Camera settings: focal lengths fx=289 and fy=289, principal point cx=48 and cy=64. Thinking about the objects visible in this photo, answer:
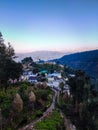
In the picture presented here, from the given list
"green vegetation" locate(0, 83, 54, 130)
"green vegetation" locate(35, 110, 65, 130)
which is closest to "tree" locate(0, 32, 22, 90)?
"green vegetation" locate(0, 83, 54, 130)

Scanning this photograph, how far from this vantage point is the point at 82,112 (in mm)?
38906

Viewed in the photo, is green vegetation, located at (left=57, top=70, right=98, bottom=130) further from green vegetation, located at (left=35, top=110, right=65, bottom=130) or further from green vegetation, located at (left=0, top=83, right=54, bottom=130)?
green vegetation, located at (left=0, top=83, right=54, bottom=130)

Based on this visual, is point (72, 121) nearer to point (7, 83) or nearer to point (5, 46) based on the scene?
point (7, 83)

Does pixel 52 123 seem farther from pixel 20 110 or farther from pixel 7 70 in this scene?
pixel 7 70

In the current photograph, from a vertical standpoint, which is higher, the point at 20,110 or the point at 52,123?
the point at 20,110

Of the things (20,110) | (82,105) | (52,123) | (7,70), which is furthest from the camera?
(7,70)

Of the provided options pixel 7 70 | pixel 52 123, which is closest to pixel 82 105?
pixel 52 123

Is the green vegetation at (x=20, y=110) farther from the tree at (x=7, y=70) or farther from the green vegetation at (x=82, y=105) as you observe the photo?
the tree at (x=7, y=70)

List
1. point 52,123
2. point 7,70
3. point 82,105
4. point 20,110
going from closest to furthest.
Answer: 1. point 52,123
2. point 20,110
3. point 82,105
4. point 7,70

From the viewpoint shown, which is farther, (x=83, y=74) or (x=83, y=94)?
(x=83, y=74)

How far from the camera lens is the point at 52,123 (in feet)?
109

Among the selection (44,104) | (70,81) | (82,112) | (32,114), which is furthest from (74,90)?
(32,114)

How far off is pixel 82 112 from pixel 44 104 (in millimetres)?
7836

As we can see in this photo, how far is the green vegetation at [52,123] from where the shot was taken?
31.3 metres
